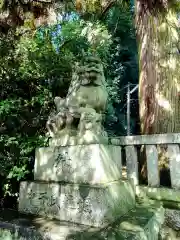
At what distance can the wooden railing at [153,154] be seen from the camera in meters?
2.51

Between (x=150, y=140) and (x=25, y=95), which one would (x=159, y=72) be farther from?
(x=25, y=95)

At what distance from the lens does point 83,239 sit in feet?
5.48

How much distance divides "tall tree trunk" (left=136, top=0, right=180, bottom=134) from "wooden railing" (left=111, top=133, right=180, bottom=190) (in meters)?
0.59

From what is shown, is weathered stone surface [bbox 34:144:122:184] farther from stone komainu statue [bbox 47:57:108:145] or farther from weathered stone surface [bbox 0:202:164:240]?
weathered stone surface [bbox 0:202:164:240]

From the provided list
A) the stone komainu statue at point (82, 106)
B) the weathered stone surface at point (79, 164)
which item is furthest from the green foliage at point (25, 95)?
Answer: the stone komainu statue at point (82, 106)

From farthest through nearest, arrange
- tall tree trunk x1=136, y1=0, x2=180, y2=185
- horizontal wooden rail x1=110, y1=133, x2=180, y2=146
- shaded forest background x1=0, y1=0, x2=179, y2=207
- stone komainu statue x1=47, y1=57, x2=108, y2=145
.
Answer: shaded forest background x1=0, y1=0, x2=179, y2=207
tall tree trunk x1=136, y1=0, x2=180, y2=185
horizontal wooden rail x1=110, y1=133, x2=180, y2=146
stone komainu statue x1=47, y1=57, x2=108, y2=145

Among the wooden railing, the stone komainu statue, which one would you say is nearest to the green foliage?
the stone komainu statue

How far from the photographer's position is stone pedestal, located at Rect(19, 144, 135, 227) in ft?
6.65

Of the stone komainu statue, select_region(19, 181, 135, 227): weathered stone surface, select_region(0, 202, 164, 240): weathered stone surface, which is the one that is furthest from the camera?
the stone komainu statue

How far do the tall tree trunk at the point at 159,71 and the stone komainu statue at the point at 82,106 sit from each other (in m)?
1.08

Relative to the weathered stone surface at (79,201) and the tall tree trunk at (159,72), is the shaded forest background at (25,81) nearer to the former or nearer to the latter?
the weathered stone surface at (79,201)

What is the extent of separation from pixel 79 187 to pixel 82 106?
852 mm

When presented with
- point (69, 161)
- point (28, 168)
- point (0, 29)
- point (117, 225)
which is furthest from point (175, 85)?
point (0, 29)

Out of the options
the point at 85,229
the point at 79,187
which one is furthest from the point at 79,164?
the point at 85,229
